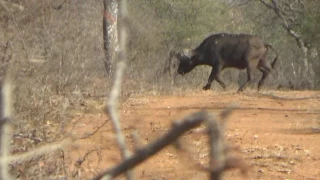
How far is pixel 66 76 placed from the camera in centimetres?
661

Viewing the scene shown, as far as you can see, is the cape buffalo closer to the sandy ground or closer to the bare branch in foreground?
the sandy ground

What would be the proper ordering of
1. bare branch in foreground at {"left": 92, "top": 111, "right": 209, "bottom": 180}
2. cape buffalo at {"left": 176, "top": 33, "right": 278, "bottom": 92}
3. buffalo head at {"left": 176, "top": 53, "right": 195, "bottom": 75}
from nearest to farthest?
bare branch in foreground at {"left": 92, "top": 111, "right": 209, "bottom": 180}
cape buffalo at {"left": 176, "top": 33, "right": 278, "bottom": 92}
buffalo head at {"left": 176, "top": 53, "right": 195, "bottom": 75}

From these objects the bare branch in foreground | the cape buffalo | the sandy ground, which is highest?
the cape buffalo

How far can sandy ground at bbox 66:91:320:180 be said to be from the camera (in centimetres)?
686

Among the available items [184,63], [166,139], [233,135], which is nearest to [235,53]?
[184,63]

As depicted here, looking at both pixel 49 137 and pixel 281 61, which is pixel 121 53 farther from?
pixel 281 61

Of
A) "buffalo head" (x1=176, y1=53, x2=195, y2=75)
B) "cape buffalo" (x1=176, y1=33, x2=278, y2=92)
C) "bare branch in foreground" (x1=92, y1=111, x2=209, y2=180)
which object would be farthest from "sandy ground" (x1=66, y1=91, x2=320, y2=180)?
"buffalo head" (x1=176, y1=53, x2=195, y2=75)

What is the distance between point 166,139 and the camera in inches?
59.0

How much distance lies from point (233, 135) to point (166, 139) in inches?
319

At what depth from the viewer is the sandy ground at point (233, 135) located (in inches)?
270

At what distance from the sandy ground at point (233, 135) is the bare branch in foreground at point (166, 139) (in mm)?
2863

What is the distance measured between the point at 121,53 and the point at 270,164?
6.49 meters

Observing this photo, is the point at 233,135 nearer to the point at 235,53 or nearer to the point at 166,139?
the point at 166,139

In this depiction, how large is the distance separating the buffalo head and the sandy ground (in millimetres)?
4724
